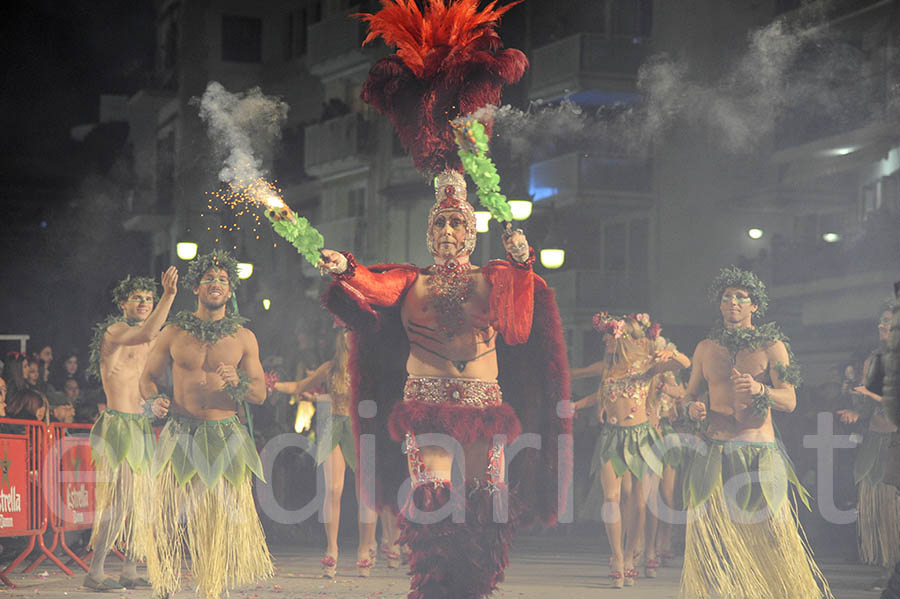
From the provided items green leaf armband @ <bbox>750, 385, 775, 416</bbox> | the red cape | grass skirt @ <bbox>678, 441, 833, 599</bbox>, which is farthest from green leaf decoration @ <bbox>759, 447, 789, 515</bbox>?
the red cape

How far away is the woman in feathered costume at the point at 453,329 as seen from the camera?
718 cm

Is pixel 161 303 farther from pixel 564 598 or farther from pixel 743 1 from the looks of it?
pixel 743 1

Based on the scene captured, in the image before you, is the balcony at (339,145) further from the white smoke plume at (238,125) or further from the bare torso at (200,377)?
the bare torso at (200,377)

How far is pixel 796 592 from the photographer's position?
27.2ft

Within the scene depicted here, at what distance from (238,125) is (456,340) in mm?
2522

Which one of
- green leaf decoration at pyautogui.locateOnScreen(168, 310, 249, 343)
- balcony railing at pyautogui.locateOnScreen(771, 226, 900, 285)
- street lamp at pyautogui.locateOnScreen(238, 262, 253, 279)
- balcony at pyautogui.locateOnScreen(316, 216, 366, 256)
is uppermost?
balcony at pyautogui.locateOnScreen(316, 216, 366, 256)

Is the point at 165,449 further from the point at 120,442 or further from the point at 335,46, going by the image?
→ the point at 335,46

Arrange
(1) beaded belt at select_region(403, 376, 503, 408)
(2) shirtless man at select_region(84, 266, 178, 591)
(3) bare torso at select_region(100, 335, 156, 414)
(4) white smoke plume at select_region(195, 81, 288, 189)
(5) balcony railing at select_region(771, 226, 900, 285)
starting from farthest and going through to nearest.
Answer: (5) balcony railing at select_region(771, 226, 900, 285)
(3) bare torso at select_region(100, 335, 156, 414)
(2) shirtless man at select_region(84, 266, 178, 591)
(4) white smoke plume at select_region(195, 81, 288, 189)
(1) beaded belt at select_region(403, 376, 503, 408)

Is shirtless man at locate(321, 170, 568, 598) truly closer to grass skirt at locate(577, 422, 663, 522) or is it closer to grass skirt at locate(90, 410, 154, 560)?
grass skirt at locate(90, 410, 154, 560)

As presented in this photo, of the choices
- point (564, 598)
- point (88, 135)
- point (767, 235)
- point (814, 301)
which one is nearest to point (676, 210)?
point (767, 235)

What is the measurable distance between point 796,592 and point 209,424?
3.61 meters

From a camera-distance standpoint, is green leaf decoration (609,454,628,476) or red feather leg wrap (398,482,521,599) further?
green leaf decoration (609,454,628,476)

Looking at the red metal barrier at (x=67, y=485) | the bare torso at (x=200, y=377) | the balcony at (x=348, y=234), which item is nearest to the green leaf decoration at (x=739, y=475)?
the bare torso at (x=200, y=377)

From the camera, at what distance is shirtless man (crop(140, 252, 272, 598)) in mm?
8742
